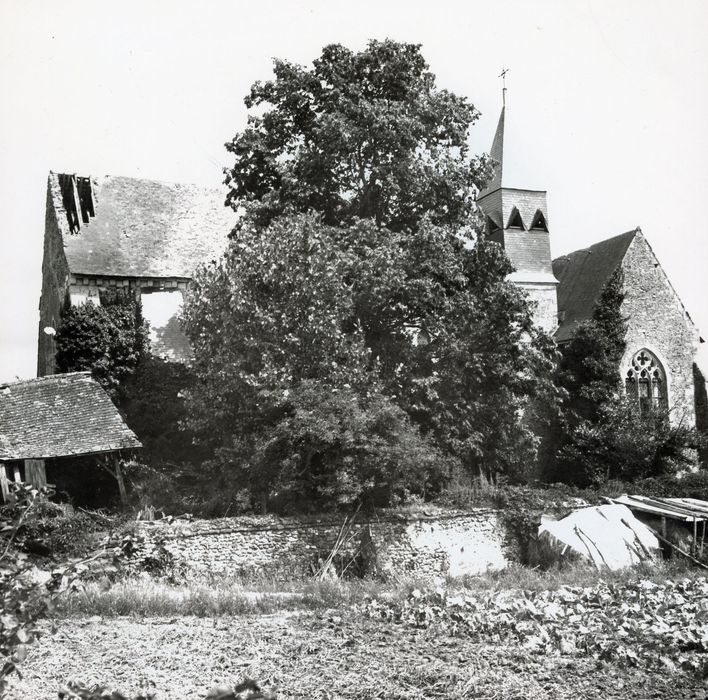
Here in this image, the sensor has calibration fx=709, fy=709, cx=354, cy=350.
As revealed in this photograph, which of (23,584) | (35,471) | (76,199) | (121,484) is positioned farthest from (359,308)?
(23,584)

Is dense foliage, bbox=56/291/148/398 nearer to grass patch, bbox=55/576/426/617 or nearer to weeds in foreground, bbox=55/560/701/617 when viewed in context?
weeds in foreground, bbox=55/560/701/617

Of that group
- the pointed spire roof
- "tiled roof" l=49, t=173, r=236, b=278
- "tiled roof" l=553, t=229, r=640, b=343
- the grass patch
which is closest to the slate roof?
the grass patch

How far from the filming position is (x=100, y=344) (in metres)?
23.1

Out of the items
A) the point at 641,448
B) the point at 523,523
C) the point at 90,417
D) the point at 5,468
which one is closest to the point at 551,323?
the point at 641,448

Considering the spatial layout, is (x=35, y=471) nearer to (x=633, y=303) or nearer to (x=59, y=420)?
(x=59, y=420)

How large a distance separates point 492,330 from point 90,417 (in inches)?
460

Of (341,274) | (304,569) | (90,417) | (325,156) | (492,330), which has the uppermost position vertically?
(325,156)

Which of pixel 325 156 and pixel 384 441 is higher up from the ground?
pixel 325 156

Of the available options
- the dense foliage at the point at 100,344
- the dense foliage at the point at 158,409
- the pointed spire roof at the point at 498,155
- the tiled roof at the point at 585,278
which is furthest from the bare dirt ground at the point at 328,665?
the pointed spire roof at the point at 498,155

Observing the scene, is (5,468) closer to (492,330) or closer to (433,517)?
(433,517)

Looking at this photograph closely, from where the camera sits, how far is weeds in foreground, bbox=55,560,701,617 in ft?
40.8

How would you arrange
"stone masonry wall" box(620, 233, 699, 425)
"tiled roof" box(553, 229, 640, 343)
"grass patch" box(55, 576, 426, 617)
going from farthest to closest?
1. "tiled roof" box(553, 229, 640, 343)
2. "stone masonry wall" box(620, 233, 699, 425)
3. "grass patch" box(55, 576, 426, 617)

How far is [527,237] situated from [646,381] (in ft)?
24.0

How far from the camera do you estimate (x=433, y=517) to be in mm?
18281
